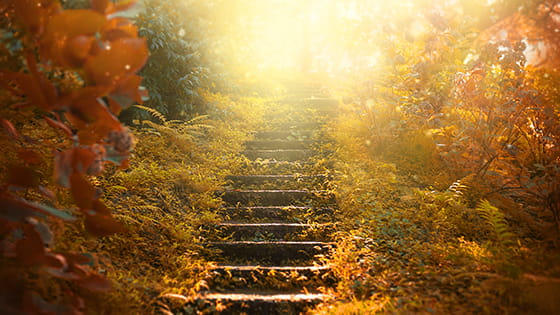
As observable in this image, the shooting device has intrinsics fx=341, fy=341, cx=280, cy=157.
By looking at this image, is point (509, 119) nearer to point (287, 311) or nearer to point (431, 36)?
point (431, 36)

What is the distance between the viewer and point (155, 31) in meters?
6.22

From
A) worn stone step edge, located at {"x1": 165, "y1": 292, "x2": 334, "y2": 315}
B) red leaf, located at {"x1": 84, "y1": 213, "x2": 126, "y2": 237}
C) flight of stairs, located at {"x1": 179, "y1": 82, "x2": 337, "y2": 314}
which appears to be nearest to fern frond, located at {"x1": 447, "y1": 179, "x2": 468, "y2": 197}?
flight of stairs, located at {"x1": 179, "y1": 82, "x2": 337, "y2": 314}

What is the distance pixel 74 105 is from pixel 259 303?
1.91 metres

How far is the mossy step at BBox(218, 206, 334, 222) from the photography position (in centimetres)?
398

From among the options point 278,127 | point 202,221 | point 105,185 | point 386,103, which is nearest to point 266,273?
point 202,221

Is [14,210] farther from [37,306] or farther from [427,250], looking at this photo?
[427,250]

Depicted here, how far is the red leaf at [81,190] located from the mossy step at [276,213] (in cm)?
233

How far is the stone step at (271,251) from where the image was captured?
330cm

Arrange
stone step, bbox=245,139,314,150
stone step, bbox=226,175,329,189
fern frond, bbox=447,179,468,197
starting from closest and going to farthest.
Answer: fern frond, bbox=447,179,468,197 < stone step, bbox=226,175,329,189 < stone step, bbox=245,139,314,150

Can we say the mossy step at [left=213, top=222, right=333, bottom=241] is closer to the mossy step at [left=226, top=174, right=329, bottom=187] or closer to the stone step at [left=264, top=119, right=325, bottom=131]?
the mossy step at [left=226, top=174, right=329, bottom=187]

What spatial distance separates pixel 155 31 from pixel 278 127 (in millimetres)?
3015

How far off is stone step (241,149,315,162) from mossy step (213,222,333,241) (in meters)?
2.10

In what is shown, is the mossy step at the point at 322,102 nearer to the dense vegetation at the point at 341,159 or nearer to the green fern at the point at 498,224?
the dense vegetation at the point at 341,159

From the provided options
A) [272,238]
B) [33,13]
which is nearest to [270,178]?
[272,238]
